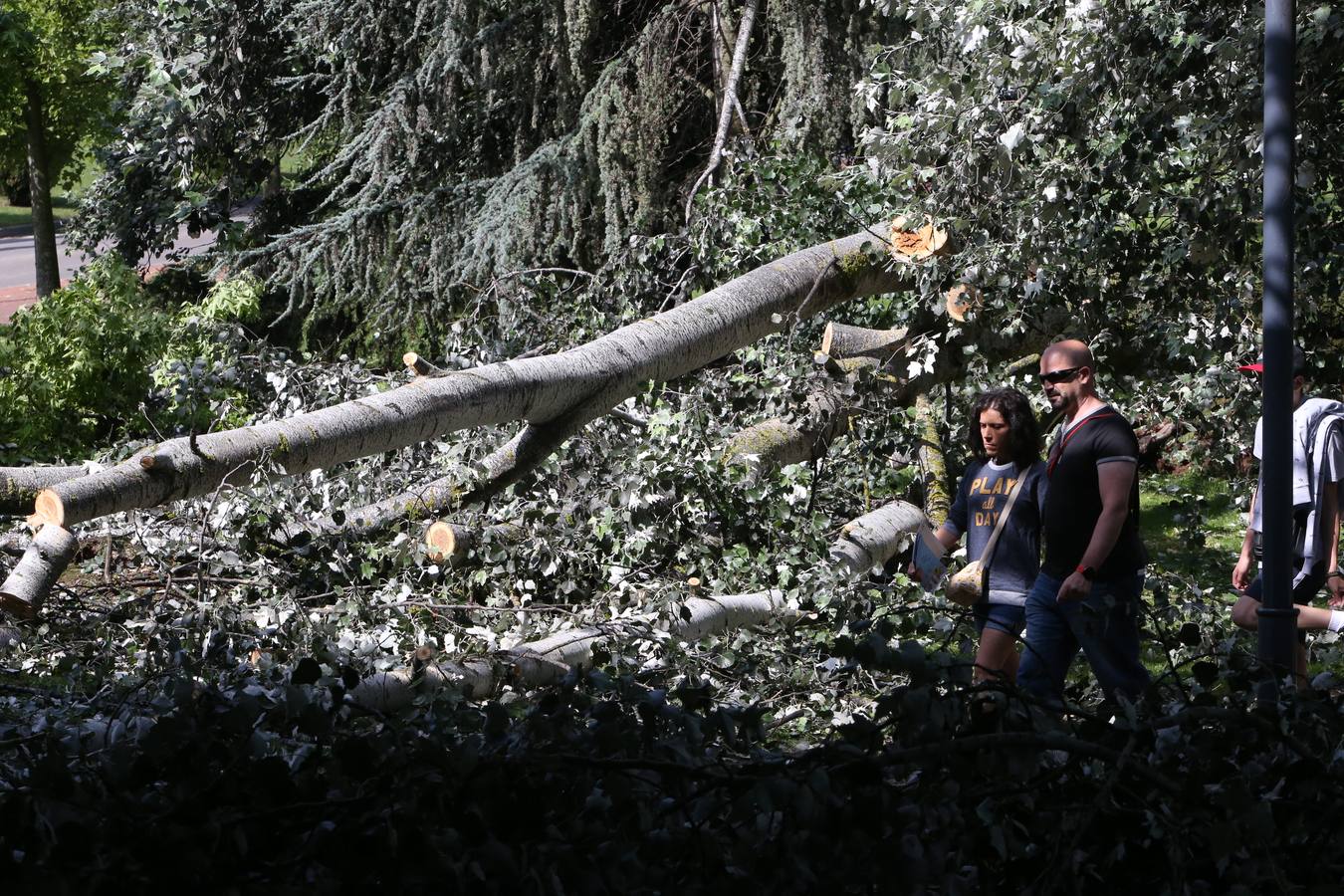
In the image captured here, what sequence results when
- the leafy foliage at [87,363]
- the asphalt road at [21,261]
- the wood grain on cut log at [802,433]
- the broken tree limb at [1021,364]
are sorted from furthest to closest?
1. the asphalt road at [21,261]
2. the leafy foliage at [87,363]
3. the broken tree limb at [1021,364]
4. the wood grain on cut log at [802,433]

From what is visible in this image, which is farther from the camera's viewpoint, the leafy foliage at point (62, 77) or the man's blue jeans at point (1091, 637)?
the leafy foliage at point (62, 77)

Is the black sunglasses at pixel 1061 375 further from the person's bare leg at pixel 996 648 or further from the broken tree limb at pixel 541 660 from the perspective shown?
the broken tree limb at pixel 541 660

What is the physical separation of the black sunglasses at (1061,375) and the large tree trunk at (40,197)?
1595 centimetres

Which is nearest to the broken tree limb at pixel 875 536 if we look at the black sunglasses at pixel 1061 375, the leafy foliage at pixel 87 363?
the black sunglasses at pixel 1061 375

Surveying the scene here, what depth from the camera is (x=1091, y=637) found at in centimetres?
380

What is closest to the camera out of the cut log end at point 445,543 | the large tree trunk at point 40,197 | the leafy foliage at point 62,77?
the cut log end at point 445,543

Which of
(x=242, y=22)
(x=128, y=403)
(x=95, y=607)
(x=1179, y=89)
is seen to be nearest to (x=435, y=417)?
(x=95, y=607)

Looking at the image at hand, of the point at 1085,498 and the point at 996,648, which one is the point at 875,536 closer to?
the point at 996,648

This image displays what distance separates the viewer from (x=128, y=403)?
30.7 ft

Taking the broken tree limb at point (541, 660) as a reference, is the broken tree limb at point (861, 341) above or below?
above

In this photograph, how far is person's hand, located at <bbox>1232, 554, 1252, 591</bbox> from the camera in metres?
4.86

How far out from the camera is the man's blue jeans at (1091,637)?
3.87 m

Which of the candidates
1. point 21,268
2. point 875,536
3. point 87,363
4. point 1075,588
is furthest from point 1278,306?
point 21,268

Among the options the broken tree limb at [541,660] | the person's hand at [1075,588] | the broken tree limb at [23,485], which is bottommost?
the broken tree limb at [541,660]
